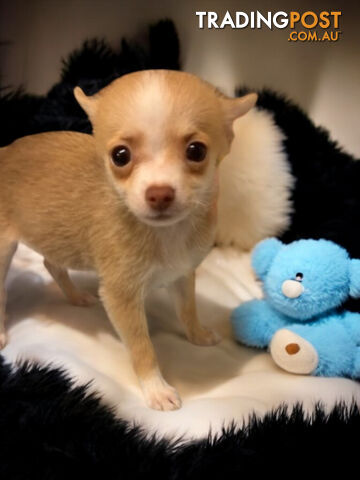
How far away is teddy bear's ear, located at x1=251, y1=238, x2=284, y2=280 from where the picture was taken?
1.53m

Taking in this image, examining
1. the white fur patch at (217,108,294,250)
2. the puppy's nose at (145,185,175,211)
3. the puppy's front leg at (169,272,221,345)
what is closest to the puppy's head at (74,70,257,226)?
the puppy's nose at (145,185,175,211)

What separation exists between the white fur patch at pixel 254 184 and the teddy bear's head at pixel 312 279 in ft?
1.24

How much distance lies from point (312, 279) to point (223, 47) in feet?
3.46

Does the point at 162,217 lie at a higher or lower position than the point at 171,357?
higher

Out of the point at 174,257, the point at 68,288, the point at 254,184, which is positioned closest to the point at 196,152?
the point at 174,257

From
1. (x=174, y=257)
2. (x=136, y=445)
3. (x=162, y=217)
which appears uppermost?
(x=162, y=217)

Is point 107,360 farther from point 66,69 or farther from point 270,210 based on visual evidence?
point 66,69

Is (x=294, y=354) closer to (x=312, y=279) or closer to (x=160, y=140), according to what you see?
(x=312, y=279)

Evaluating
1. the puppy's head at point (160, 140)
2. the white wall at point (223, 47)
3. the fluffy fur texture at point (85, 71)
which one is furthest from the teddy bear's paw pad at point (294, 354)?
the fluffy fur texture at point (85, 71)

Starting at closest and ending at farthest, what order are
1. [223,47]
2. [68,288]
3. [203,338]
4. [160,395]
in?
[160,395] < [203,338] < [68,288] < [223,47]

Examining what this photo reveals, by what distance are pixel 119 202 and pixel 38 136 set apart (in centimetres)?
39

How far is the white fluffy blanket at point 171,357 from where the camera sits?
113cm

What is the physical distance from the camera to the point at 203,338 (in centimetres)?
140

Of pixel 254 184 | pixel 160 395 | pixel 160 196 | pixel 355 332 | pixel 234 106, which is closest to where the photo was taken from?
pixel 160 196
